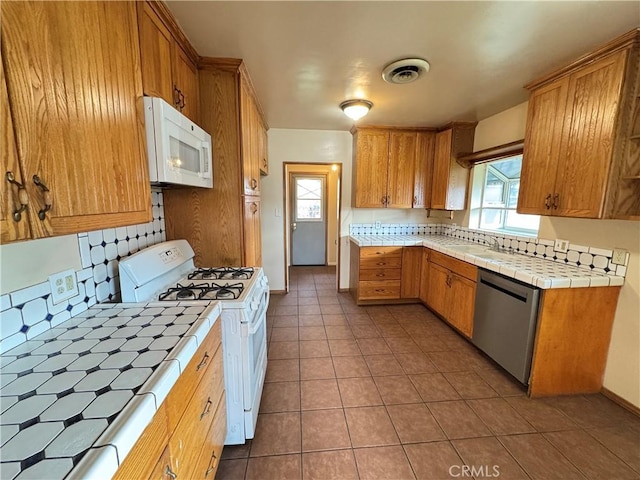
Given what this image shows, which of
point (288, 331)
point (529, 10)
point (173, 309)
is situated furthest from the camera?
point (288, 331)

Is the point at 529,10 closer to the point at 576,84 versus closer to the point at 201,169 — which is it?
the point at 576,84

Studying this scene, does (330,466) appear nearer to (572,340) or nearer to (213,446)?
(213,446)

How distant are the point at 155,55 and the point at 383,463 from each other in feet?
8.02

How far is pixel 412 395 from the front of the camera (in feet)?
6.49

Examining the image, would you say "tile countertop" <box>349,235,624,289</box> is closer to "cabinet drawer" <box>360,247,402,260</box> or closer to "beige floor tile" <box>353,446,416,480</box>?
"cabinet drawer" <box>360,247,402,260</box>

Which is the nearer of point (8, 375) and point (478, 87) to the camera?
point (8, 375)

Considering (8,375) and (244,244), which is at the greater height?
(244,244)

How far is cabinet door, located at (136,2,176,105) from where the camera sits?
3.98 feet

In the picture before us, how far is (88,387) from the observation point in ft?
2.44

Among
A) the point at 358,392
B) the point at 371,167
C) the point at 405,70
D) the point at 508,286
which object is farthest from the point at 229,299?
the point at 371,167

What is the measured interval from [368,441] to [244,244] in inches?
60.7

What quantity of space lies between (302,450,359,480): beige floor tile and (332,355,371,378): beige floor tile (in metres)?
0.69

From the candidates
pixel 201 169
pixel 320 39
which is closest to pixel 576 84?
pixel 320 39

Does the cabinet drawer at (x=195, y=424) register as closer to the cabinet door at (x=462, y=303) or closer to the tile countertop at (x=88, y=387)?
the tile countertop at (x=88, y=387)
